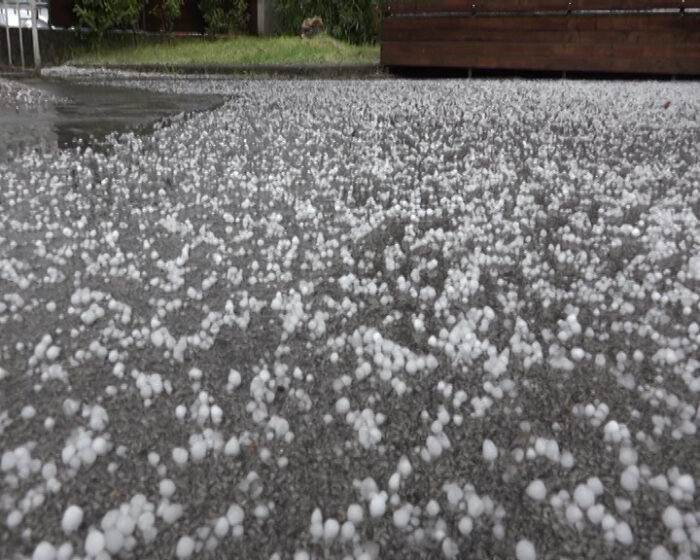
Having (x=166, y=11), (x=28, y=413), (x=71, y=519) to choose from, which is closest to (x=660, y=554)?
(x=71, y=519)

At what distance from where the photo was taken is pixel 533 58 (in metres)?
8.36

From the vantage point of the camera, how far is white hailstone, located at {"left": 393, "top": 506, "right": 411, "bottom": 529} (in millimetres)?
818

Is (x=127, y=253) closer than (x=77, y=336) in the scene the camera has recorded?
No

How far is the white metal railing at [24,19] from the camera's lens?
27.3ft

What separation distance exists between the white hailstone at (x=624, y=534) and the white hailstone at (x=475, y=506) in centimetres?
19

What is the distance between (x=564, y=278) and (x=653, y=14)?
8032 millimetres

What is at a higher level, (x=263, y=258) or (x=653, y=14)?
(x=653, y=14)

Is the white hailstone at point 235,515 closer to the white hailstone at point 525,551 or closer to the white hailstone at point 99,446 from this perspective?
the white hailstone at point 99,446

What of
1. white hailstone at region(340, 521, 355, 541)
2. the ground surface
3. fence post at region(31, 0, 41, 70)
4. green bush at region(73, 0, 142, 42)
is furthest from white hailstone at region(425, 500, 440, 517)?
green bush at region(73, 0, 142, 42)

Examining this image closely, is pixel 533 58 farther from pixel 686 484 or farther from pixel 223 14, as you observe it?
pixel 686 484

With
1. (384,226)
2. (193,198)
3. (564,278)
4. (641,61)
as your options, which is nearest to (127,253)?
(193,198)

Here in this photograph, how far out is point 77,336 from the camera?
1230 millimetres

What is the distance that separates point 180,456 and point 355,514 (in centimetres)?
31

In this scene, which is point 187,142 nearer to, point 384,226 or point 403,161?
point 403,161
